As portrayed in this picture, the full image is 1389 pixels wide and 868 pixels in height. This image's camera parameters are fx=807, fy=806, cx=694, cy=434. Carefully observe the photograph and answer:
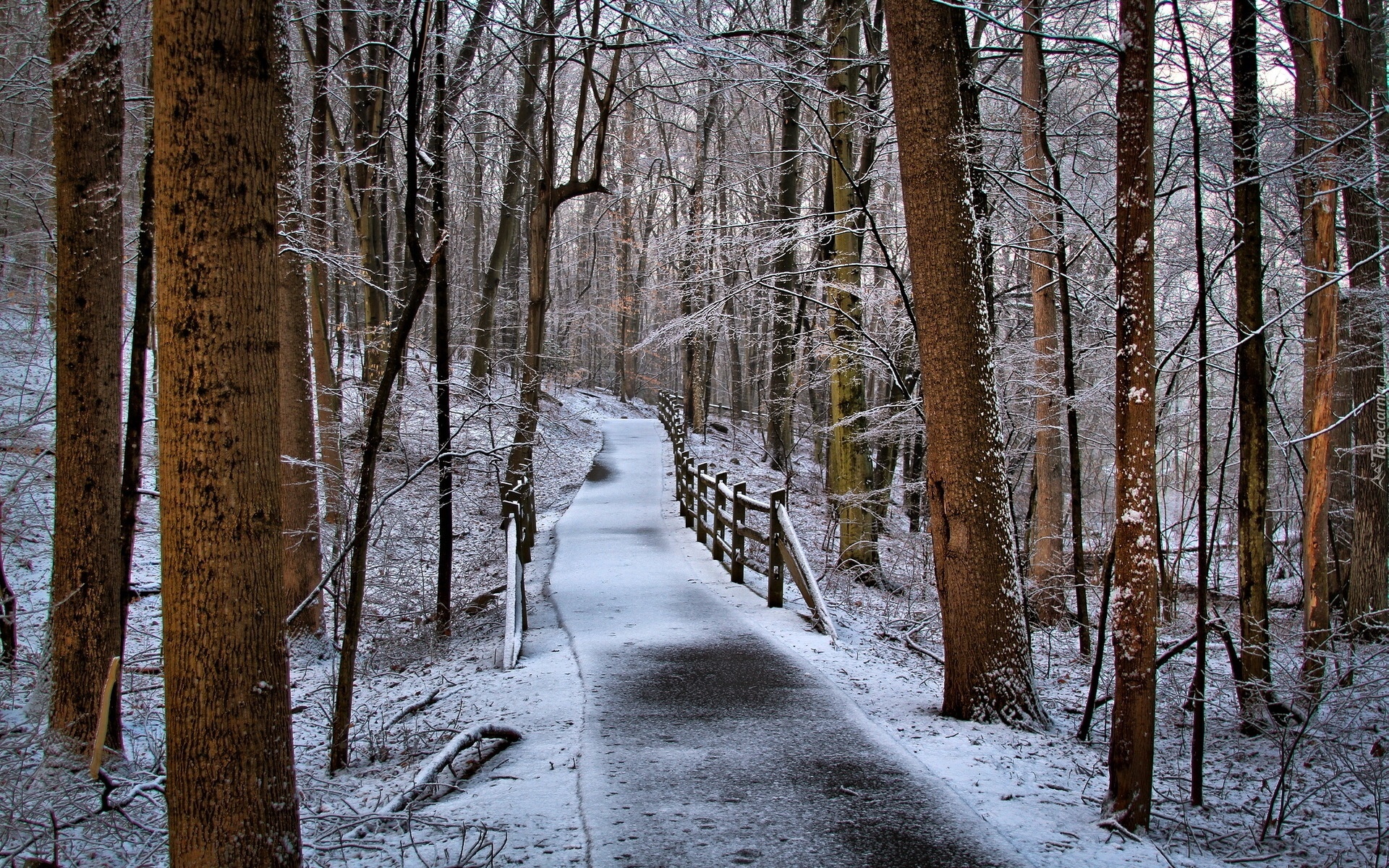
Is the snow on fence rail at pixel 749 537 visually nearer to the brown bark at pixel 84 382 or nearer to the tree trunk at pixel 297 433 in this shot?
the tree trunk at pixel 297 433

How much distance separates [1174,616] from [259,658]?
10218 mm

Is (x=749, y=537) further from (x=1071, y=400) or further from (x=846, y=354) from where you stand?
(x=1071, y=400)

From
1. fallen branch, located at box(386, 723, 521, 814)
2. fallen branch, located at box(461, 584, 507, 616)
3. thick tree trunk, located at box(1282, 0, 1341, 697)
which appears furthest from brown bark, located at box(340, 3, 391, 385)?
thick tree trunk, located at box(1282, 0, 1341, 697)

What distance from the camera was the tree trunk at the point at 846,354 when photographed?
11367 millimetres

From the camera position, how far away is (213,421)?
111 inches

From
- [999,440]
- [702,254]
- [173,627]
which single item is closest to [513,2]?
[702,254]

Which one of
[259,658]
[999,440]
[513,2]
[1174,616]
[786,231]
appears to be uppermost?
[513,2]

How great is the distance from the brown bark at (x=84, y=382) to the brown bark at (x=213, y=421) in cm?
373

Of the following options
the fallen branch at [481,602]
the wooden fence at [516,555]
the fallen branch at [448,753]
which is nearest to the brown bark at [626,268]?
the wooden fence at [516,555]

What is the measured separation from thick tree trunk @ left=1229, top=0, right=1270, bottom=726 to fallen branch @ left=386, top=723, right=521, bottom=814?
15.2 ft

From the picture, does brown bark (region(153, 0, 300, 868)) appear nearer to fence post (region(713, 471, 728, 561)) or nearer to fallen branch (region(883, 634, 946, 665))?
fallen branch (region(883, 634, 946, 665))

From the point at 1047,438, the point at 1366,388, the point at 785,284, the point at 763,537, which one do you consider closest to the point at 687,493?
the point at 785,284

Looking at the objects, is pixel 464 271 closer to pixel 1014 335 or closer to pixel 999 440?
pixel 1014 335

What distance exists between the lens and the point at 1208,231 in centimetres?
835
